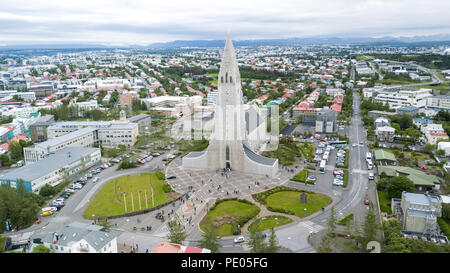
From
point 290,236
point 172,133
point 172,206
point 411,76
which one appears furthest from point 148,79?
point 290,236

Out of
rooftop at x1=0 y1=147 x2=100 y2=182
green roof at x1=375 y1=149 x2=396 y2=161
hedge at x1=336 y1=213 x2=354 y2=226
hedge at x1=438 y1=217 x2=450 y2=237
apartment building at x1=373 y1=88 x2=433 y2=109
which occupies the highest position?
apartment building at x1=373 y1=88 x2=433 y2=109

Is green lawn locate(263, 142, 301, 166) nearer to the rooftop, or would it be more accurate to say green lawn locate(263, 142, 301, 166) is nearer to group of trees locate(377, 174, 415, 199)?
group of trees locate(377, 174, 415, 199)

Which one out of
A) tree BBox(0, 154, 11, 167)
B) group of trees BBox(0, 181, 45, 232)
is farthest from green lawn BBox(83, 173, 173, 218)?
tree BBox(0, 154, 11, 167)

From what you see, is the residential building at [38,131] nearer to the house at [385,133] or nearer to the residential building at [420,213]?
the residential building at [420,213]

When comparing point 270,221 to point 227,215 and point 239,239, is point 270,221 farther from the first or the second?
point 239,239

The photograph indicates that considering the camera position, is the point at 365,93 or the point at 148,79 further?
the point at 148,79
